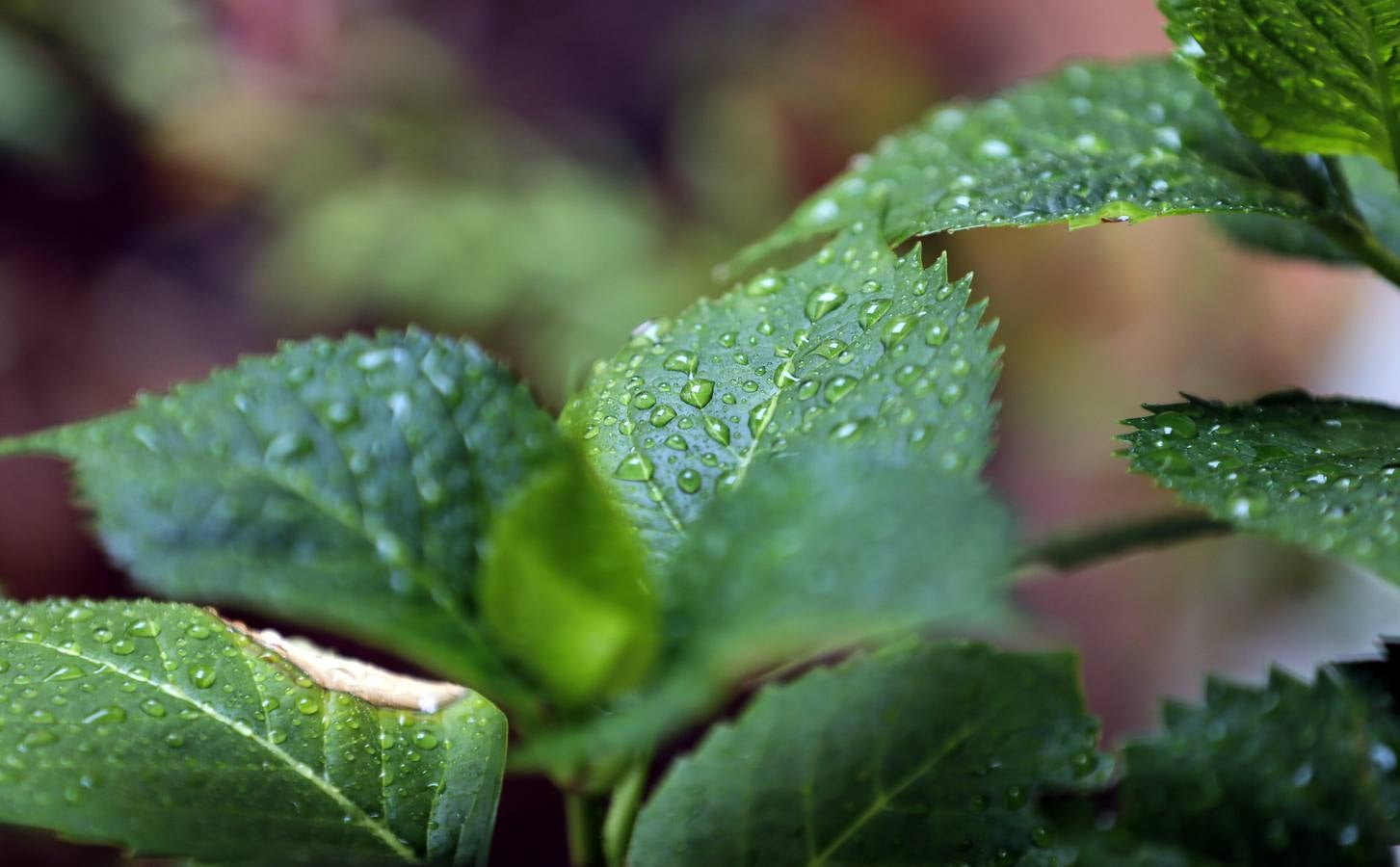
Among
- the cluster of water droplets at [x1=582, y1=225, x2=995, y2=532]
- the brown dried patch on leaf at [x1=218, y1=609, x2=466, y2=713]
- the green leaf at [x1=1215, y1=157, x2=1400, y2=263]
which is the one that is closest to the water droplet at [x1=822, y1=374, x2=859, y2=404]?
the cluster of water droplets at [x1=582, y1=225, x2=995, y2=532]

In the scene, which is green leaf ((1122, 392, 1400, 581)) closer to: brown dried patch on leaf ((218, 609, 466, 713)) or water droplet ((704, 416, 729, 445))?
water droplet ((704, 416, 729, 445))

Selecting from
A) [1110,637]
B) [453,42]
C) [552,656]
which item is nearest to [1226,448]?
[552,656]

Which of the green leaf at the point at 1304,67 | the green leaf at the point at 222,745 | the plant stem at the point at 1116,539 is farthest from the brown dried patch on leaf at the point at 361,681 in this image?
the green leaf at the point at 1304,67

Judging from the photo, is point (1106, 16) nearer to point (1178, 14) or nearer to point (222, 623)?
point (1178, 14)

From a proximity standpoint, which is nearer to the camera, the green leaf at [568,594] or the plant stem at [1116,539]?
the green leaf at [568,594]

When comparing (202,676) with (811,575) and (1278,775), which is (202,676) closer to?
(811,575)

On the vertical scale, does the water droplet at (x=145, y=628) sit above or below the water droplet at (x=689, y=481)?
above

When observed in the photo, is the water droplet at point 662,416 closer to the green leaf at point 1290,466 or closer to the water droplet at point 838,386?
the water droplet at point 838,386
